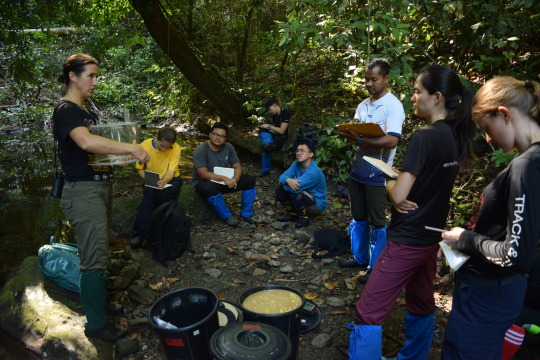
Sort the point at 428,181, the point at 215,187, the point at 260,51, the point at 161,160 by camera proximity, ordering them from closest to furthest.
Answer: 1. the point at 428,181
2. the point at 161,160
3. the point at 215,187
4. the point at 260,51

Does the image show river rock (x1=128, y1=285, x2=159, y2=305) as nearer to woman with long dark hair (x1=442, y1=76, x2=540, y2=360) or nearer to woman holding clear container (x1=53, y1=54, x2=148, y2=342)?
woman holding clear container (x1=53, y1=54, x2=148, y2=342)

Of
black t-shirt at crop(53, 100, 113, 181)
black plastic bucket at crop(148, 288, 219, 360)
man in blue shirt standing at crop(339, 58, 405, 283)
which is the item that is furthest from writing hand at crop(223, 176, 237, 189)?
black plastic bucket at crop(148, 288, 219, 360)

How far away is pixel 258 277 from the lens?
163 inches

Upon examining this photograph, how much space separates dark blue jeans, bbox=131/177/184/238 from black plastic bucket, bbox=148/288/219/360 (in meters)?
1.97

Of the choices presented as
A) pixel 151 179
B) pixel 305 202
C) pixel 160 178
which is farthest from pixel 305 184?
pixel 151 179

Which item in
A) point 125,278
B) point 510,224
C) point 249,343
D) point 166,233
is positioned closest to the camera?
point 510,224

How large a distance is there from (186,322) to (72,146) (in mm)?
1624

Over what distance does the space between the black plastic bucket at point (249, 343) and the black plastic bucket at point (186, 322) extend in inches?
12.0

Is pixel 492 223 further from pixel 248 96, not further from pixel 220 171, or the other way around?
pixel 248 96

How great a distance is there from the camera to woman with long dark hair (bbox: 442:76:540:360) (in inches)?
60.7

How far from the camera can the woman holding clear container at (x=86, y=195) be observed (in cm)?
291

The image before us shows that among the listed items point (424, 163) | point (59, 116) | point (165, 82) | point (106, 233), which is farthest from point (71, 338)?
point (165, 82)

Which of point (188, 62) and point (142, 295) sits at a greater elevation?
point (188, 62)

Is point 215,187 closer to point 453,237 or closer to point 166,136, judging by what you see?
point 166,136
